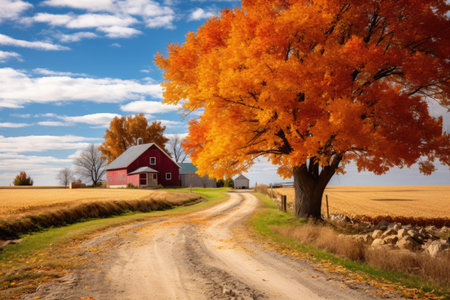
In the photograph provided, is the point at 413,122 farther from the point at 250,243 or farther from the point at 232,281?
the point at 232,281

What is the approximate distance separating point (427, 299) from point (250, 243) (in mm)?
6825

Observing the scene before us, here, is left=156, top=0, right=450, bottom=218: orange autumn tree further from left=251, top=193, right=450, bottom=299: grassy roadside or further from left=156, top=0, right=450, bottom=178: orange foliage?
left=251, top=193, right=450, bottom=299: grassy roadside

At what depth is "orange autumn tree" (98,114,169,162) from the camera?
75.2 m

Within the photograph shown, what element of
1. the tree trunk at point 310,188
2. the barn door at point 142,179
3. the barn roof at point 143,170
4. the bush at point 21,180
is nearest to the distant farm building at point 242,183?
the barn roof at point 143,170

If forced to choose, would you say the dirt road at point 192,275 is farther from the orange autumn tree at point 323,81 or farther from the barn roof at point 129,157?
the barn roof at point 129,157

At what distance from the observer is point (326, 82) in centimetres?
1366

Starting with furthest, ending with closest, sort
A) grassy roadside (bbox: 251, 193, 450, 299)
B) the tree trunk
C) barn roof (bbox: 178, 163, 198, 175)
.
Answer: barn roof (bbox: 178, 163, 198, 175) < the tree trunk < grassy roadside (bbox: 251, 193, 450, 299)

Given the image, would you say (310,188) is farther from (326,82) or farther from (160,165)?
(160,165)

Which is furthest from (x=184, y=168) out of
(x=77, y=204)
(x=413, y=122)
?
(x=413, y=122)

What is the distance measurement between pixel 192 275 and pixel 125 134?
71843 mm

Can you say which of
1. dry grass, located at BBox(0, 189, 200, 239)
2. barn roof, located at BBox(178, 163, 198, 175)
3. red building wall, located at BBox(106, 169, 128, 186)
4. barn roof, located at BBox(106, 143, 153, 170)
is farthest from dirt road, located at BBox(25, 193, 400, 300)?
barn roof, located at BBox(178, 163, 198, 175)

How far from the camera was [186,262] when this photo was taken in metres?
9.59

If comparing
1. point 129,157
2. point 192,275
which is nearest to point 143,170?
point 129,157

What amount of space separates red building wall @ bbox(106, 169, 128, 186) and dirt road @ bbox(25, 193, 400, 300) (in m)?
48.2
